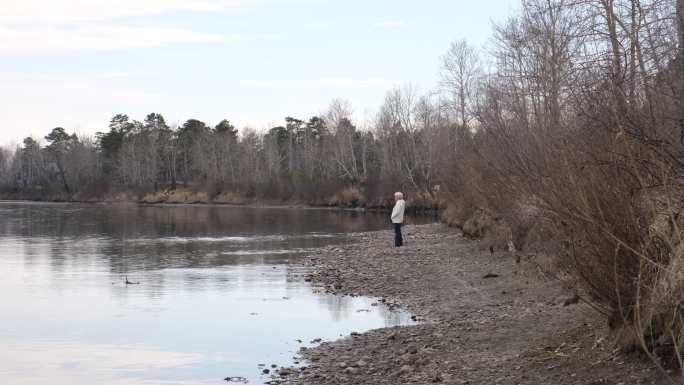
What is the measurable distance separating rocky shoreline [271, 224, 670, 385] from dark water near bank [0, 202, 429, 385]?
2.98 ft

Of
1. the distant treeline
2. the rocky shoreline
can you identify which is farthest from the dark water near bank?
the distant treeline

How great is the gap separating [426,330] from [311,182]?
71.3 meters

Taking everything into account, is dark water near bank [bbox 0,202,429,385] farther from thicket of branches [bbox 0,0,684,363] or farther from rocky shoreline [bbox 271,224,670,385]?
thicket of branches [bbox 0,0,684,363]

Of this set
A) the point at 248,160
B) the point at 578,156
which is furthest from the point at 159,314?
the point at 248,160

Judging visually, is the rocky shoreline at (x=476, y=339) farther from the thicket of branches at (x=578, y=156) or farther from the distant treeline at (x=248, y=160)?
the distant treeline at (x=248, y=160)

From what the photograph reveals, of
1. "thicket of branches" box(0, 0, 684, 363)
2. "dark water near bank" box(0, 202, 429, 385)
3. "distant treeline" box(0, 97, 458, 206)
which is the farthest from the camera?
"distant treeline" box(0, 97, 458, 206)

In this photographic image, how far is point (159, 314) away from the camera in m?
16.5

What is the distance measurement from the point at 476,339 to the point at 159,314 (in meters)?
7.75

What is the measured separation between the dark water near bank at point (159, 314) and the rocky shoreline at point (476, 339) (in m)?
0.91

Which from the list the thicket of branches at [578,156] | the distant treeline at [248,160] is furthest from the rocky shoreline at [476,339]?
the distant treeline at [248,160]

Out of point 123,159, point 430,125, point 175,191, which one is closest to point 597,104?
point 430,125

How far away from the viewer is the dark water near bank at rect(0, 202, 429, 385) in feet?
39.8

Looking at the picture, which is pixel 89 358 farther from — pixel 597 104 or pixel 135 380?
pixel 597 104

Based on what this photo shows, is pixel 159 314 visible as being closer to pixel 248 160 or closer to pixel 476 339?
pixel 476 339
